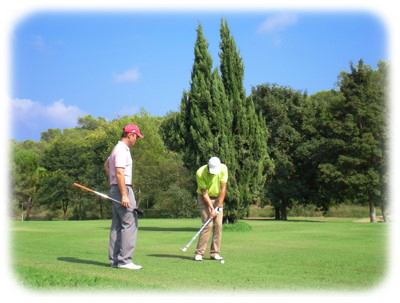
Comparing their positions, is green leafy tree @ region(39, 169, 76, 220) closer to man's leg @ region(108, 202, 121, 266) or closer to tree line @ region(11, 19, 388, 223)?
tree line @ region(11, 19, 388, 223)

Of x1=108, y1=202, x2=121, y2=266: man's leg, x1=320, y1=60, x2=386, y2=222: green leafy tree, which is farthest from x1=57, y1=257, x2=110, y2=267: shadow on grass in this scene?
x1=320, y1=60, x2=386, y2=222: green leafy tree

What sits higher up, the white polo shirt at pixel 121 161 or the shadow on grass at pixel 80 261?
the white polo shirt at pixel 121 161

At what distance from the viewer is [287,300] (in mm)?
5656

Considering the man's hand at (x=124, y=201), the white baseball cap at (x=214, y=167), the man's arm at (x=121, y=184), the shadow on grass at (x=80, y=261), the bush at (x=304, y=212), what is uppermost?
the white baseball cap at (x=214, y=167)

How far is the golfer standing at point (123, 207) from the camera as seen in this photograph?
8094mm

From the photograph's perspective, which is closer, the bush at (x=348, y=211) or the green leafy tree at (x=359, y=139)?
the green leafy tree at (x=359, y=139)

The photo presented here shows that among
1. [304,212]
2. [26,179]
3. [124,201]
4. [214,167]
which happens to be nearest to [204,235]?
[214,167]

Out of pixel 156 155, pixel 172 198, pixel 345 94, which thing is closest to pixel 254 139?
pixel 345 94

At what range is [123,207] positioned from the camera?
832cm

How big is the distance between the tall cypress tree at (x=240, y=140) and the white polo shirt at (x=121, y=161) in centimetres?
1272

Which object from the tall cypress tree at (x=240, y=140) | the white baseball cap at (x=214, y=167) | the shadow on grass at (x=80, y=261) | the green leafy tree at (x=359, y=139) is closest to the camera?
the shadow on grass at (x=80, y=261)

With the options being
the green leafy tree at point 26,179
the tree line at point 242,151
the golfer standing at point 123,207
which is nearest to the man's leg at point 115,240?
the golfer standing at point 123,207

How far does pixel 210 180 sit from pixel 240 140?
481 inches

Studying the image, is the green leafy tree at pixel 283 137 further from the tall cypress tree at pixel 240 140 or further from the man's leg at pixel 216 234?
the man's leg at pixel 216 234
